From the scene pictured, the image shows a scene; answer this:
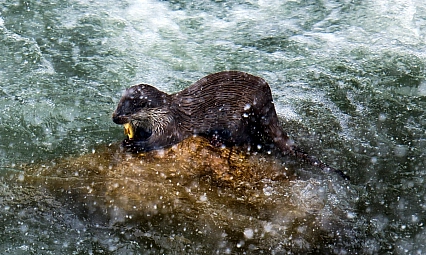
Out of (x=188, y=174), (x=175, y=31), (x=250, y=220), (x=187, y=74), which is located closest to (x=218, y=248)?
(x=250, y=220)

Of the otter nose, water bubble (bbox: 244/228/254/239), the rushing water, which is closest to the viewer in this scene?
water bubble (bbox: 244/228/254/239)

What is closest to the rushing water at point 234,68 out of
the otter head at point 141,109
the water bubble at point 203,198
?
the water bubble at point 203,198

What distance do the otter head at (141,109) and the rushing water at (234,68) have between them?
603 millimetres

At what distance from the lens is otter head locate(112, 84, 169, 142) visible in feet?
14.5

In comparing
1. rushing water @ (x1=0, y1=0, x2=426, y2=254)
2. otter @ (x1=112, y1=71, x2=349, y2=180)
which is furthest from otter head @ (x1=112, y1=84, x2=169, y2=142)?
rushing water @ (x1=0, y1=0, x2=426, y2=254)

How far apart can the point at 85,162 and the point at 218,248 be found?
4.41ft

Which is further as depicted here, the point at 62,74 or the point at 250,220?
the point at 62,74

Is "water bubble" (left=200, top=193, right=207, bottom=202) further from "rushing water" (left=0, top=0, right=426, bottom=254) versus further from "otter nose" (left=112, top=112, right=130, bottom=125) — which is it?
"otter nose" (left=112, top=112, right=130, bottom=125)

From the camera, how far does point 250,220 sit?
4.12 m

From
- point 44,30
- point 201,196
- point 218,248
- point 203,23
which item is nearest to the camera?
point 218,248

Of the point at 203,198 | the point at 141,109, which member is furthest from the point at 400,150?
the point at 141,109

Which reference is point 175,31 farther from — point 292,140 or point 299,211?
point 299,211

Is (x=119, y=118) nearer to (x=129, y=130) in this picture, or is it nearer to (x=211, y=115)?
(x=129, y=130)

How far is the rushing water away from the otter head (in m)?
0.60
